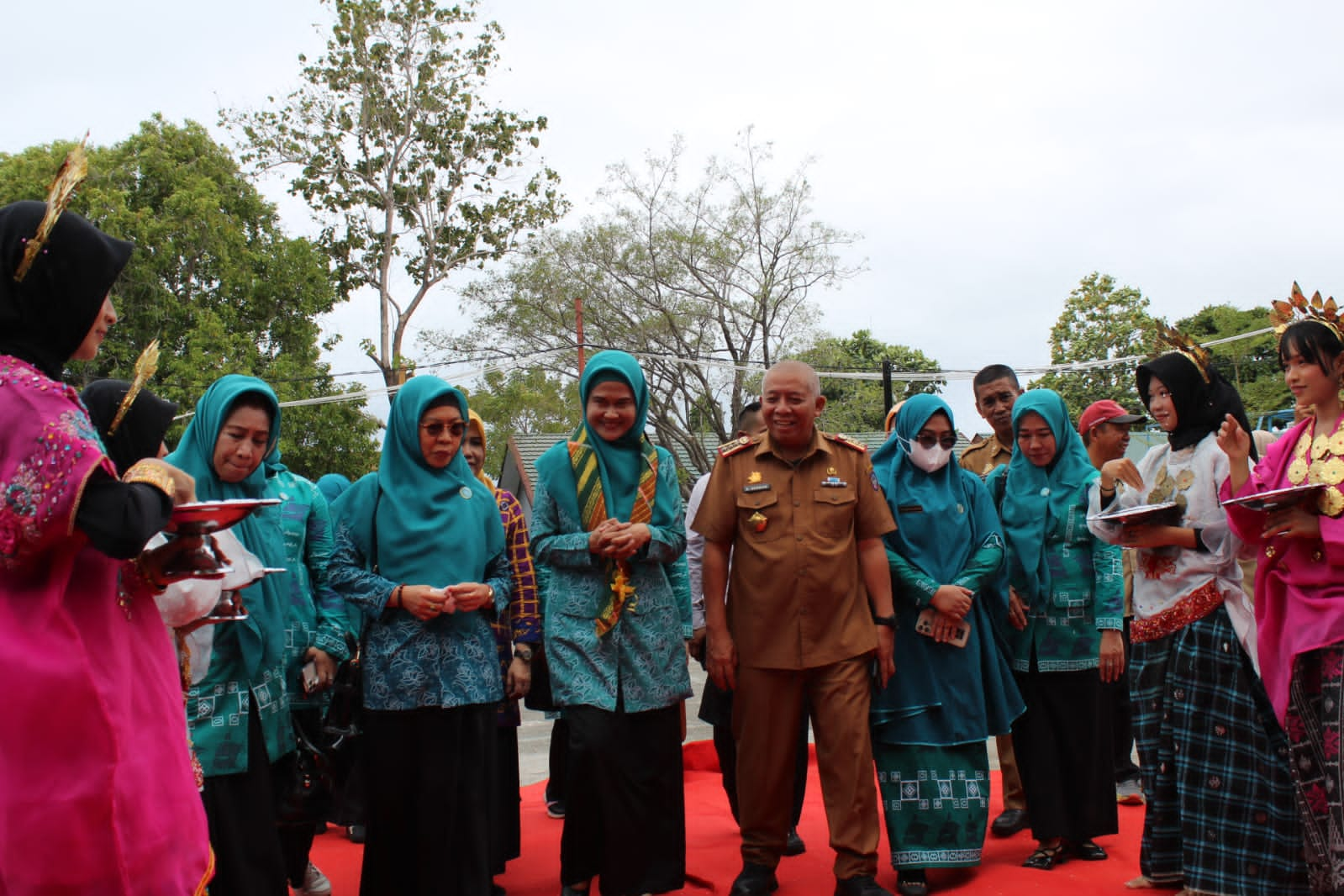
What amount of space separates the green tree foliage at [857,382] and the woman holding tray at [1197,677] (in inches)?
805

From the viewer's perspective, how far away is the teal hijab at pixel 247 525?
3812mm

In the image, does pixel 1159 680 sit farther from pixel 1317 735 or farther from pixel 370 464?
pixel 370 464

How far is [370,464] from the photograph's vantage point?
77.7ft

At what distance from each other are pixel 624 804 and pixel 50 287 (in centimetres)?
279

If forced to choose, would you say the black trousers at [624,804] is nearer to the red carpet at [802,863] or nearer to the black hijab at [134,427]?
the red carpet at [802,863]

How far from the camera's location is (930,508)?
4891 mm

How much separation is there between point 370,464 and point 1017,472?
19.9 m

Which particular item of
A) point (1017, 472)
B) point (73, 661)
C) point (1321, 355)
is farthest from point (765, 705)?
point (73, 661)

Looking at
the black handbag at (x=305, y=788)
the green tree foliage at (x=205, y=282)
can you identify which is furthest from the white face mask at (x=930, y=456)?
the green tree foliage at (x=205, y=282)

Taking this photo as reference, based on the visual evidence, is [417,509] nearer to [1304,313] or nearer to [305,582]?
[305,582]

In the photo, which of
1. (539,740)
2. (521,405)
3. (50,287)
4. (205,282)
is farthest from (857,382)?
(50,287)

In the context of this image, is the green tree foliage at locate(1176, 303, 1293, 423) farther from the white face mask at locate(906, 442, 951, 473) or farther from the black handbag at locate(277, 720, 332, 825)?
the black handbag at locate(277, 720, 332, 825)

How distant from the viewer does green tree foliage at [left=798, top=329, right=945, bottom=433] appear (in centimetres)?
2623

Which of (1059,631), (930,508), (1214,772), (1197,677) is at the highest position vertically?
(930,508)
